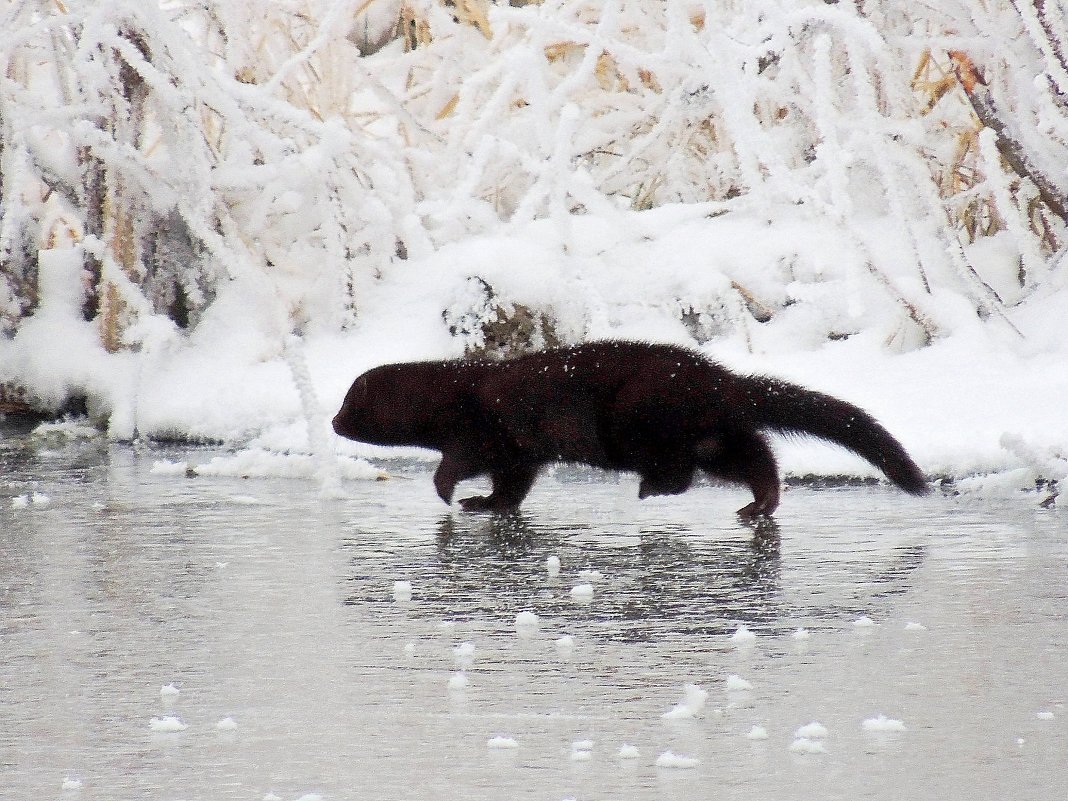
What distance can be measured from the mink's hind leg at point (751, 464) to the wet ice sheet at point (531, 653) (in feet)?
0.30

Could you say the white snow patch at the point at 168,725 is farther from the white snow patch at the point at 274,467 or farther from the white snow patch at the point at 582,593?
the white snow patch at the point at 274,467

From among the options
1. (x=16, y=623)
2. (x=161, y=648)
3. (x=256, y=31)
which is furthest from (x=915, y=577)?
(x=256, y=31)

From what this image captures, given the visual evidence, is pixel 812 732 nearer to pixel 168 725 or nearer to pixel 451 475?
pixel 168 725

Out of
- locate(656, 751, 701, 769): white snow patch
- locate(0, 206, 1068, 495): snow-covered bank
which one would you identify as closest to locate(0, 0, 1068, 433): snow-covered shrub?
locate(0, 206, 1068, 495): snow-covered bank

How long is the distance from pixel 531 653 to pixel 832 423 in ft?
6.89

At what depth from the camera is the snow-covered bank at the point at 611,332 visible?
6.47 meters

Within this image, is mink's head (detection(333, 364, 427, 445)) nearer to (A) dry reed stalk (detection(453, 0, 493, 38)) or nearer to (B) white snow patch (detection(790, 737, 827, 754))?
(B) white snow patch (detection(790, 737, 827, 754))

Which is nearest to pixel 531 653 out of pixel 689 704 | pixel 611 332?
pixel 689 704

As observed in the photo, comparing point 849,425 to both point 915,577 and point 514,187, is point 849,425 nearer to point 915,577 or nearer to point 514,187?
point 915,577

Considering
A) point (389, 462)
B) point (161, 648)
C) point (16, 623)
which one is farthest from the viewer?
point (389, 462)

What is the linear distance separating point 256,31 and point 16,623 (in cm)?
626

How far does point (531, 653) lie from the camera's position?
3.04 metres

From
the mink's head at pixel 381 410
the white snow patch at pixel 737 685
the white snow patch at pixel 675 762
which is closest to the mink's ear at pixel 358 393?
the mink's head at pixel 381 410

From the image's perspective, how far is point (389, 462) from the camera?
21.3 ft
